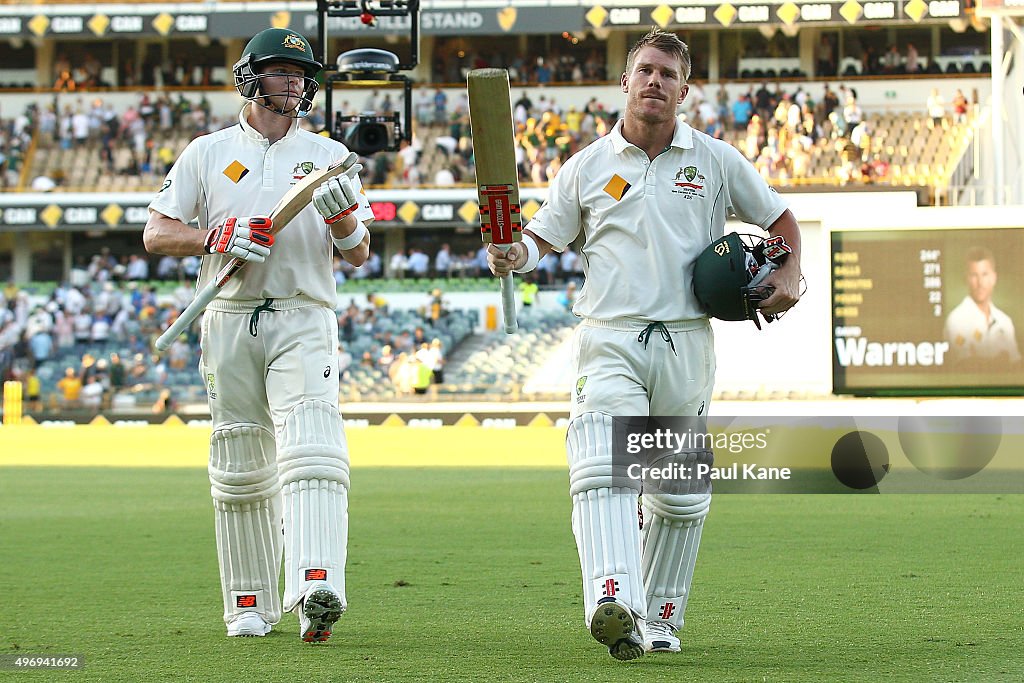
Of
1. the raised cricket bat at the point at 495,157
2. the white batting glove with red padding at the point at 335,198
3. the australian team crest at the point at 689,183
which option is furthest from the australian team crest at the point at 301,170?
the australian team crest at the point at 689,183

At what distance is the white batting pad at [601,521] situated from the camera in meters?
5.08

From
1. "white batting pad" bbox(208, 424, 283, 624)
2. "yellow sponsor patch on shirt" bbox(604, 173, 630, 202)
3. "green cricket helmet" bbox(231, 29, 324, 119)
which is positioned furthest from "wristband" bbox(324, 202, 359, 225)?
A: "yellow sponsor patch on shirt" bbox(604, 173, 630, 202)

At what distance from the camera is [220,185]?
6.02m

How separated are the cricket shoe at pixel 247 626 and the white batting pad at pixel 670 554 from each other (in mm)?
1546

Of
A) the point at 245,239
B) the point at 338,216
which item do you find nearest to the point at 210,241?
the point at 245,239

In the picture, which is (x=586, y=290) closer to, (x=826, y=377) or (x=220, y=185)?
(x=220, y=185)

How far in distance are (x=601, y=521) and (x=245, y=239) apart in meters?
1.70

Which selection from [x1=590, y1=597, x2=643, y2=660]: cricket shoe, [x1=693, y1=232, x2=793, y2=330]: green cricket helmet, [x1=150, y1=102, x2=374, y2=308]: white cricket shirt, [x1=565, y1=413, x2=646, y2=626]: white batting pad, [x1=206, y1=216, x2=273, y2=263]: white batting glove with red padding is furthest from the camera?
[x1=150, y1=102, x2=374, y2=308]: white cricket shirt

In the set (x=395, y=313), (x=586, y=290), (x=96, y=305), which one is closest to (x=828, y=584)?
(x=586, y=290)

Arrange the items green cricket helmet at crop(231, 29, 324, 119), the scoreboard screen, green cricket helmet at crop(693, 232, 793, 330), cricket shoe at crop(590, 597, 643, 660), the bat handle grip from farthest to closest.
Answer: the scoreboard screen, green cricket helmet at crop(231, 29, 324, 119), the bat handle grip, green cricket helmet at crop(693, 232, 793, 330), cricket shoe at crop(590, 597, 643, 660)

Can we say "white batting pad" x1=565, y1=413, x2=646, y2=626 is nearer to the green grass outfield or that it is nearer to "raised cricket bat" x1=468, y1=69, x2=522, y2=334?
the green grass outfield

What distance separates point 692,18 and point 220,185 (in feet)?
102

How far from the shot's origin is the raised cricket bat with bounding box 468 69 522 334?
17.8 feet

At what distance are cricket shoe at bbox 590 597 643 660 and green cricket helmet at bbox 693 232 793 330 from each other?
113 cm
